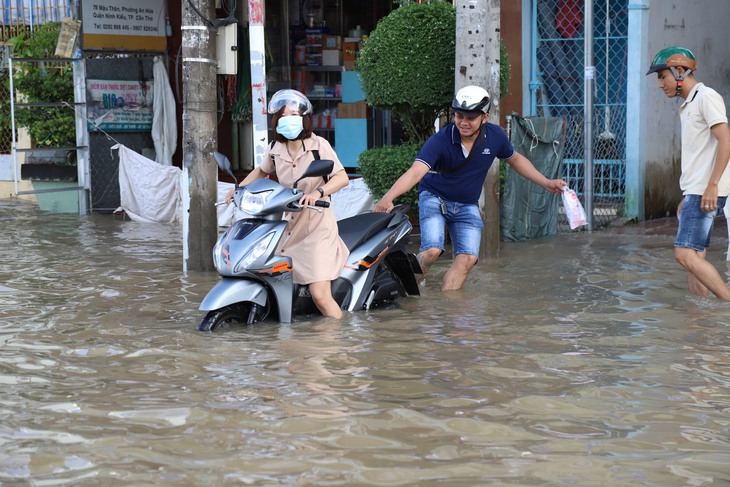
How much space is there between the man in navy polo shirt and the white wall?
15.9ft

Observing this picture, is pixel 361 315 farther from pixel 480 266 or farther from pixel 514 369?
pixel 480 266

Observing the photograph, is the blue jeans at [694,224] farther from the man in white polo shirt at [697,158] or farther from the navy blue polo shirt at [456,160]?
the navy blue polo shirt at [456,160]

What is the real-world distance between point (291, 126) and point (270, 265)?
876 millimetres

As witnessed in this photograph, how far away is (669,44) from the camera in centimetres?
1225

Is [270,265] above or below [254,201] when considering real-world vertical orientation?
below

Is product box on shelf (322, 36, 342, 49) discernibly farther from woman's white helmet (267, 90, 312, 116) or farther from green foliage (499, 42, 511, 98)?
woman's white helmet (267, 90, 312, 116)

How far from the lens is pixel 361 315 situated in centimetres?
693

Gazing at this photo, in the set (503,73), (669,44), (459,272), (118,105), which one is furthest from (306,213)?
(118,105)

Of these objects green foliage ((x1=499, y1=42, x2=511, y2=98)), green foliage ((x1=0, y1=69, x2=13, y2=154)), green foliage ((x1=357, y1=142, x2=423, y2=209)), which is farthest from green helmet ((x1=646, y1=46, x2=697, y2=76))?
green foliage ((x1=0, y1=69, x2=13, y2=154))

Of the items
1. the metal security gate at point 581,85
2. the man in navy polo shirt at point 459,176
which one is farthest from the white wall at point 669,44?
the man in navy polo shirt at point 459,176

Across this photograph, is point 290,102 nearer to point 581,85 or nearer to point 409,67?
point 409,67

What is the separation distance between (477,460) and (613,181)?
863 centimetres

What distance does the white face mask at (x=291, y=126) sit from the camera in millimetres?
6387

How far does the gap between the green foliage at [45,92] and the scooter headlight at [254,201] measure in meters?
8.73
